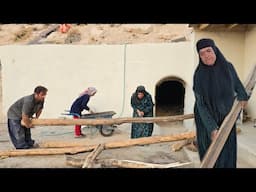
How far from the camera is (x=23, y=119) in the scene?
4.82m

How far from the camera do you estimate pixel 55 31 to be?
9.64 m

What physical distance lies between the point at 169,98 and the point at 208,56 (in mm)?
5598

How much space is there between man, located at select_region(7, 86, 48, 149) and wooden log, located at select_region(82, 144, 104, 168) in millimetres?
887

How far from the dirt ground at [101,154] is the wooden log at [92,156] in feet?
0.20

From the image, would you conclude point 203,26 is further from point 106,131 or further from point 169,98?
point 169,98

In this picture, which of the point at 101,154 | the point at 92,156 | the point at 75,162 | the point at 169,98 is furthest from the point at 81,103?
the point at 169,98

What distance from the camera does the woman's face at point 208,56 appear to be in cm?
345

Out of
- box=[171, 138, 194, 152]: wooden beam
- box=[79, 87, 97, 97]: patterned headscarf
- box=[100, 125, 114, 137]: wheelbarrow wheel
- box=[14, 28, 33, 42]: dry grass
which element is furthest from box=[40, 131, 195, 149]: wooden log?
box=[14, 28, 33, 42]: dry grass

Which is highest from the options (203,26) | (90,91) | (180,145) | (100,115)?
(203,26)

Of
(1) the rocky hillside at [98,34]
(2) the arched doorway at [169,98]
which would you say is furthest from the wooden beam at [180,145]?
(1) the rocky hillside at [98,34]

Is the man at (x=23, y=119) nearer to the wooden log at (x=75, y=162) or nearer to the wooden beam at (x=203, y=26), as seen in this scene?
the wooden log at (x=75, y=162)
